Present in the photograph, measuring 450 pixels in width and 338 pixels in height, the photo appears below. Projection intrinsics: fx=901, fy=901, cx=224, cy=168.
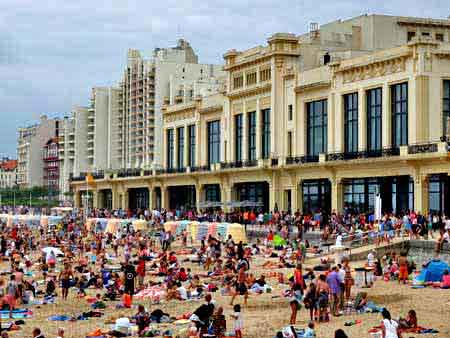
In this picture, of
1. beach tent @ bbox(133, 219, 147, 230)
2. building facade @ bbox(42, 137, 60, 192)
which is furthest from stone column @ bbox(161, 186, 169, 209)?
building facade @ bbox(42, 137, 60, 192)

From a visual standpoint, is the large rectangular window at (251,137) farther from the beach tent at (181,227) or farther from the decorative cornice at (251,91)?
the beach tent at (181,227)

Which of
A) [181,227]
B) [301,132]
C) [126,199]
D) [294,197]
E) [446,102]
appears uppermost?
[446,102]

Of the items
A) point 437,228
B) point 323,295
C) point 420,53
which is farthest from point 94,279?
point 420,53

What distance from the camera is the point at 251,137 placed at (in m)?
68.6

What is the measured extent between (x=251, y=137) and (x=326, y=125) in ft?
36.3

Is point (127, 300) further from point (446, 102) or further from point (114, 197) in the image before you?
point (114, 197)

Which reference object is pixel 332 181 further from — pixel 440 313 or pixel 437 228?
pixel 440 313

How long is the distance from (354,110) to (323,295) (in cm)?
3185

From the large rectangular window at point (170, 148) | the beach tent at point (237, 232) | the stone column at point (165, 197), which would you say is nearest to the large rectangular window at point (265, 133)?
the beach tent at point (237, 232)

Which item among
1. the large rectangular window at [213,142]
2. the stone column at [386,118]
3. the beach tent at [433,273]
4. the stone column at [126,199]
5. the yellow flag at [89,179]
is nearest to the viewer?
the beach tent at [433,273]

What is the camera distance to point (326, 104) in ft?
192

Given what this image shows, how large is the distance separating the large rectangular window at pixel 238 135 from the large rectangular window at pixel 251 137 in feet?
4.00

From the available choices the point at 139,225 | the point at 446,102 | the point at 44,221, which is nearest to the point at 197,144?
the point at 139,225

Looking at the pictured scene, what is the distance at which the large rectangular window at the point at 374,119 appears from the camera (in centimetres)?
5328
